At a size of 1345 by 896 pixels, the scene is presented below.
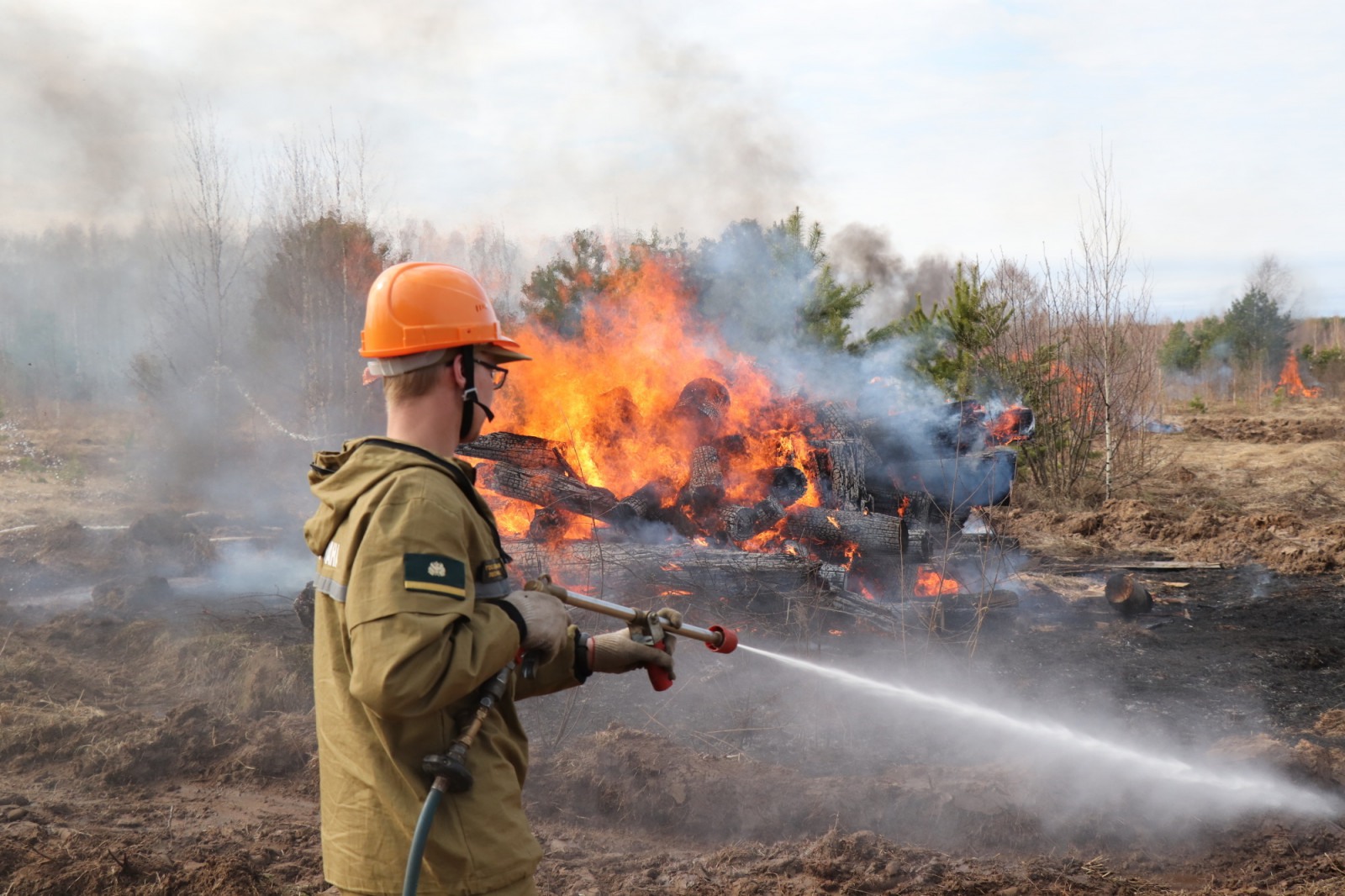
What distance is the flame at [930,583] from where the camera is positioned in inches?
340

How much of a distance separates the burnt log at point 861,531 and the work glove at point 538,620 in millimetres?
6770

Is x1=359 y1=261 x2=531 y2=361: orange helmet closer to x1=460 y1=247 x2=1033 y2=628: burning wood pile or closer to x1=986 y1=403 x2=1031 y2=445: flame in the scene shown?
x1=460 y1=247 x2=1033 y2=628: burning wood pile

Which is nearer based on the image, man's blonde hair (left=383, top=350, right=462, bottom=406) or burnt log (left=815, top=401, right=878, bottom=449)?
man's blonde hair (left=383, top=350, right=462, bottom=406)

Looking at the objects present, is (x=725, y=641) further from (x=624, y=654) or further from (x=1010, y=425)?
(x=1010, y=425)

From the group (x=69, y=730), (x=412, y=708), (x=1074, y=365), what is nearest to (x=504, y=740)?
(x=412, y=708)

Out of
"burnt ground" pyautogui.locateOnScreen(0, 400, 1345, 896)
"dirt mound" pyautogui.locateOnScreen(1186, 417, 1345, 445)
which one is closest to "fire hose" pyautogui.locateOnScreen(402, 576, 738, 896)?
"burnt ground" pyautogui.locateOnScreen(0, 400, 1345, 896)

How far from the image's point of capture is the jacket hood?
68.1 inches

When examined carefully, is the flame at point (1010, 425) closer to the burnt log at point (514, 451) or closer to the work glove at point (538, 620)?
the burnt log at point (514, 451)

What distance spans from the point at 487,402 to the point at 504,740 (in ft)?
2.51

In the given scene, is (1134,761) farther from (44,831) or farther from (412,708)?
(44,831)

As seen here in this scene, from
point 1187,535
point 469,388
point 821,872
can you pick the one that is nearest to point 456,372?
point 469,388

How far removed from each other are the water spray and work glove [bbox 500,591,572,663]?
2.10 m

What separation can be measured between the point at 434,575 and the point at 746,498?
765cm

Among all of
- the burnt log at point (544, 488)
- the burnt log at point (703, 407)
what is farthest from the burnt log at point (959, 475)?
the burnt log at point (544, 488)
